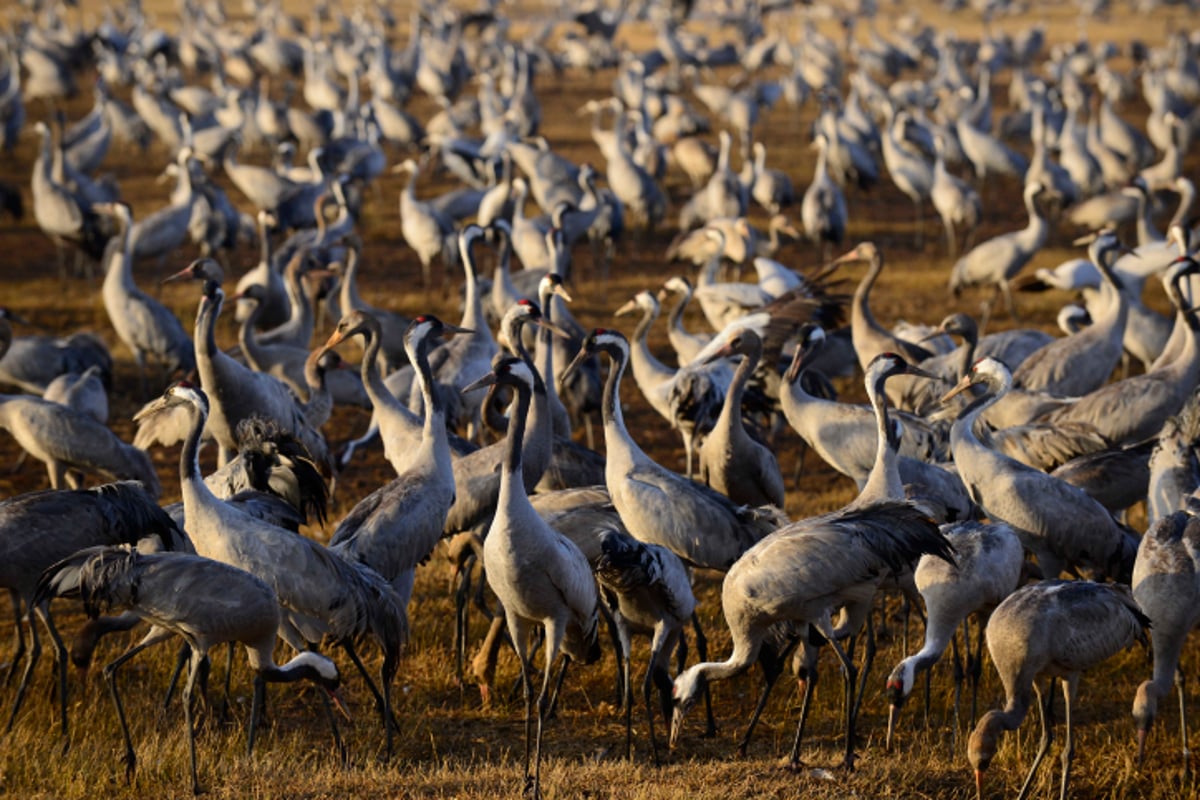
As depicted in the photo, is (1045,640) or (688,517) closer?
(1045,640)

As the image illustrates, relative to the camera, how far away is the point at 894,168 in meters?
16.9

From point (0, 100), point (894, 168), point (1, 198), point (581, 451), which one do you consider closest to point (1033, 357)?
point (581, 451)

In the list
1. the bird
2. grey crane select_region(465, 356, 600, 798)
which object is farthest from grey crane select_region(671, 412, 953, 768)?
grey crane select_region(465, 356, 600, 798)

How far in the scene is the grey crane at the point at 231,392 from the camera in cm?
761

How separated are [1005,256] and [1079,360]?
13.4 ft

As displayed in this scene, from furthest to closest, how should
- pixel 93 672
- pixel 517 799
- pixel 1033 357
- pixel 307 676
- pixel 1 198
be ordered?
1. pixel 1 198
2. pixel 1033 357
3. pixel 93 672
4. pixel 307 676
5. pixel 517 799

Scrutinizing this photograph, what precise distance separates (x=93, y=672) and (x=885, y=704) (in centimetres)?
327

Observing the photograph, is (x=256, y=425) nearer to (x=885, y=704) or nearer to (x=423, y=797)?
(x=423, y=797)

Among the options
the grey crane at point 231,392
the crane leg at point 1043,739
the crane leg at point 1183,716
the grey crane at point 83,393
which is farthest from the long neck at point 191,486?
the crane leg at point 1183,716

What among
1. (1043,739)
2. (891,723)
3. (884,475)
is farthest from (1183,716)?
(884,475)

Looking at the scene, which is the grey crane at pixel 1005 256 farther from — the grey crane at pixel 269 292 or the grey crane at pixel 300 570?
the grey crane at pixel 300 570

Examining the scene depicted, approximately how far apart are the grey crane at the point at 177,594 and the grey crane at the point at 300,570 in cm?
24

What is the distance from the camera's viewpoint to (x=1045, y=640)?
5074mm

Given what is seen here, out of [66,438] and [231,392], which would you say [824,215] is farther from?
[66,438]
